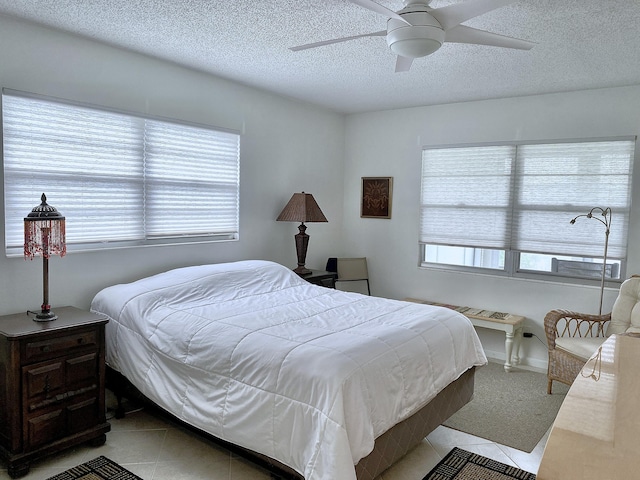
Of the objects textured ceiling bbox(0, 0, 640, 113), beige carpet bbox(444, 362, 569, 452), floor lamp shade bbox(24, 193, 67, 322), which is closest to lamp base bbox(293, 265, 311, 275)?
textured ceiling bbox(0, 0, 640, 113)

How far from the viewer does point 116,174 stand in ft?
11.0

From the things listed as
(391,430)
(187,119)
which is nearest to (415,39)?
(391,430)

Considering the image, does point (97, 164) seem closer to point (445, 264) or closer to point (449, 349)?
point (449, 349)

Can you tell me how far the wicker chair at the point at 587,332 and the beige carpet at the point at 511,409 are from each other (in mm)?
207

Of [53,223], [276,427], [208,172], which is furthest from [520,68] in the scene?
[53,223]

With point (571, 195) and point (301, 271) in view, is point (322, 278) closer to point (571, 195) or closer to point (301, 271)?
point (301, 271)

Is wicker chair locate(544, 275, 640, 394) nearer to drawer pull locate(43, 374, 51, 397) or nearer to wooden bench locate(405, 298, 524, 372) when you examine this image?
wooden bench locate(405, 298, 524, 372)

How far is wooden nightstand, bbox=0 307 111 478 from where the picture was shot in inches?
96.2

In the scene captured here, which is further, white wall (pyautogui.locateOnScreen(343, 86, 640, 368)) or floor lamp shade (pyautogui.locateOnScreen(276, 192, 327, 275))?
floor lamp shade (pyautogui.locateOnScreen(276, 192, 327, 275))

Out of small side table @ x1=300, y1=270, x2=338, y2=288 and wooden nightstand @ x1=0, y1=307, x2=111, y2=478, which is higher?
small side table @ x1=300, y1=270, x2=338, y2=288

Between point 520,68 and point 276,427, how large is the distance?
311 centimetres

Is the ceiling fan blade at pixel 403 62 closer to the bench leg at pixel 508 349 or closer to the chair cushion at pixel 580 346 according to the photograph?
the chair cushion at pixel 580 346

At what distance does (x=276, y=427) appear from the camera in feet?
7.07

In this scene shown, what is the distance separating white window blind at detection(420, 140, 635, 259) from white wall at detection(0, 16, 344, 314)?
3.94 ft
